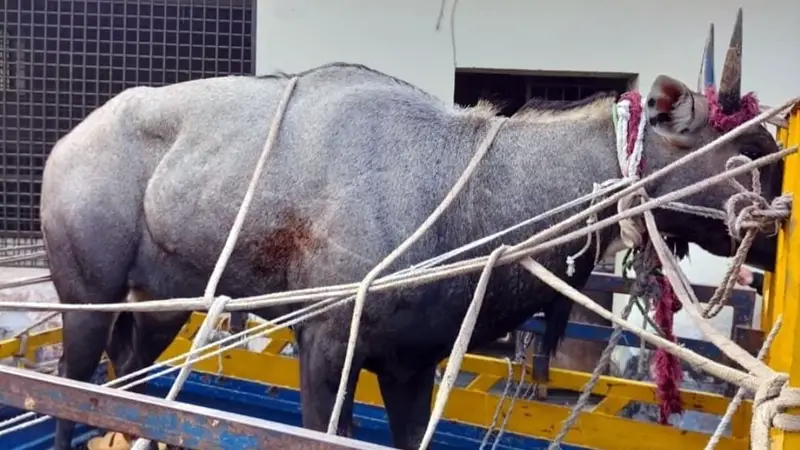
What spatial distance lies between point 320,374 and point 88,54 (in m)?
4.42

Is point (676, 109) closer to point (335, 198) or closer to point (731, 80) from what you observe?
point (731, 80)

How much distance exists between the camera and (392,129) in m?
3.33

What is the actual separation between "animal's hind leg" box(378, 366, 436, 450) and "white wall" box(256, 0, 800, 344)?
124 inches

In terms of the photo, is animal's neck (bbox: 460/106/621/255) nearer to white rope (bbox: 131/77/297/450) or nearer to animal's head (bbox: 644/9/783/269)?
animal's head (bbox: 644/9/783/269)

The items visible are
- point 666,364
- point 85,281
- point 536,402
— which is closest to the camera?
point 666,364

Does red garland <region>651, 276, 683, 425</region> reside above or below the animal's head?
below

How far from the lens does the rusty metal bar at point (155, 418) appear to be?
1926mm

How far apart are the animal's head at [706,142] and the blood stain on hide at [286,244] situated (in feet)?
4.08

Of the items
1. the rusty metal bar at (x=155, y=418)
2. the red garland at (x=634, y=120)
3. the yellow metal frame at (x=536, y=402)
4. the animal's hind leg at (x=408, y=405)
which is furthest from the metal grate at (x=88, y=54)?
the rusty metal bar at (x=155, y=418)

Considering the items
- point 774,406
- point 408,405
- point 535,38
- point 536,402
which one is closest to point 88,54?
point 535,38

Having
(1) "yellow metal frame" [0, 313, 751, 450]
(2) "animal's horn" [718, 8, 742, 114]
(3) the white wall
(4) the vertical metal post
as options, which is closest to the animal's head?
(2) "animal's horn" [718, 8, 742, 114]

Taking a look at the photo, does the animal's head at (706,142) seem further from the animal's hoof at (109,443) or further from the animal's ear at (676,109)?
the animal's hoof at (109,443)

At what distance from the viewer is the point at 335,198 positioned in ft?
10.6

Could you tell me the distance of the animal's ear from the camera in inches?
107
